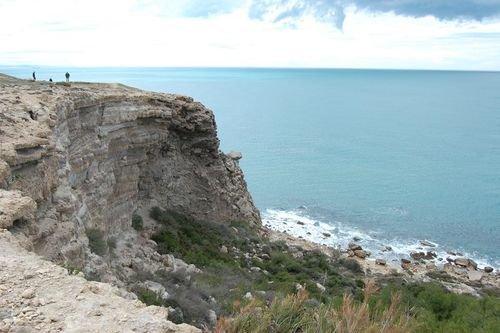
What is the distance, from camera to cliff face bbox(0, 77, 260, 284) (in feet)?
39.3

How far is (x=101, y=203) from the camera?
2127cm

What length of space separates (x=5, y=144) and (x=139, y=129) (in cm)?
1283

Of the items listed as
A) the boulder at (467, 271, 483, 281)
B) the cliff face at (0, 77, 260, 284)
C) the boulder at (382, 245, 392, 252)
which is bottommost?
the boulder at (382, 245, 392, 252)

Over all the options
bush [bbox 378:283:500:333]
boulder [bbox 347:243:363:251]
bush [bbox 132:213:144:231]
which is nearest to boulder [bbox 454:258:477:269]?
boulder [bbox 347:243:363:251]

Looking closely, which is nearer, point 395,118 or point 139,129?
point 139,129

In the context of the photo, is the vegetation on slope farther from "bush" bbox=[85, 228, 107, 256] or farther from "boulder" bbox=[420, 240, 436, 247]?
"boulder" bbox=[420, 240, 436, 247]

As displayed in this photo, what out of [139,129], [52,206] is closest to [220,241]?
[139,129]

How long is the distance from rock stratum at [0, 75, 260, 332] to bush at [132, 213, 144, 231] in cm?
34

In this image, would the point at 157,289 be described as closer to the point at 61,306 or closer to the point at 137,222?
the point at 137,222

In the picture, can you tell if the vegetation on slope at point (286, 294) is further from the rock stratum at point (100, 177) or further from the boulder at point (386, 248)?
the boulder at point (386, 248)

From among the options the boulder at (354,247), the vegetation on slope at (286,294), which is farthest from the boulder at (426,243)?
the vegetation on slope at (286,294)

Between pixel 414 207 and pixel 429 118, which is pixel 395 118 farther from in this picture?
pixel 414 207

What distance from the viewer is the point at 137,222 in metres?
25.0

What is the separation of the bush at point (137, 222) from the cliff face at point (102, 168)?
1.47ft
